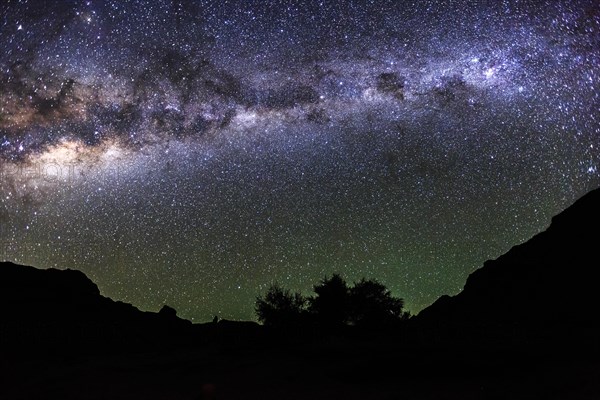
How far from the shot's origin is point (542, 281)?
2125 inches

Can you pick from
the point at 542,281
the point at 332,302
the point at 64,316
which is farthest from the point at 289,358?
the point at 542,281

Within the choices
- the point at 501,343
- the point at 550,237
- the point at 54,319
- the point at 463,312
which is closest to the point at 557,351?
the point at 501,343

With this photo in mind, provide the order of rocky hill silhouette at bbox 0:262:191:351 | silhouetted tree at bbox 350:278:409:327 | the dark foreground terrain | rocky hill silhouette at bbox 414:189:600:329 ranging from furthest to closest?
rocky hill silhouette at bbox 414:189:600:329 → silhouetted tree at bbox 350:278:409:327 → rocky hill silhouette at bbox 0:262:191:351 → the dark foreground terrain

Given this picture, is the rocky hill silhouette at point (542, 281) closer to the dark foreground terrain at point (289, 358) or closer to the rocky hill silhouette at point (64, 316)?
the dark foreground terrain at point (289, 358)

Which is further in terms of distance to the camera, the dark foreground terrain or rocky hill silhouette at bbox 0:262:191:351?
rocky hill silhouette at bbox 0:262:191:351

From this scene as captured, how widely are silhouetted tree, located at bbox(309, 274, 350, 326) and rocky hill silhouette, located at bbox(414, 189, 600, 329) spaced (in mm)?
7684

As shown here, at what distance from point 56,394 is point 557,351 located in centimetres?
1933

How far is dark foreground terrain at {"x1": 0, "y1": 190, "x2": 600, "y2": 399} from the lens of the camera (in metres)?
16.8

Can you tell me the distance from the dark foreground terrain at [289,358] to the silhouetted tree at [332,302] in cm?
275

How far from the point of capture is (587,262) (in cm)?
5100

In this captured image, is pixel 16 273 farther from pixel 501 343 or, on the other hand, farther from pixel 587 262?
pixel 587 262

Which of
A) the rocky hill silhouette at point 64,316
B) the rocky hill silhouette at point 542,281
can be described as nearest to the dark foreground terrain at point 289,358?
the rocky hill silhouette at point 64,316

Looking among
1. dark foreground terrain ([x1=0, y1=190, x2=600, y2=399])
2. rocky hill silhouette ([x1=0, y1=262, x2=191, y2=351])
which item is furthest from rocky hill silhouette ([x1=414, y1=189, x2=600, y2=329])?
rocky hill silhouette ([x1=0, y1=262, x2=191, y2=351])

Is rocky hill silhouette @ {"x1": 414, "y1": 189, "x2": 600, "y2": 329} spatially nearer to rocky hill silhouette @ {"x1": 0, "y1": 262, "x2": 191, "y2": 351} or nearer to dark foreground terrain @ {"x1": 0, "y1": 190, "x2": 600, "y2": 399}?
dark foreground terrain @ {"x1": 0, "y1": 190, "x2": 600, "y2": 399}
